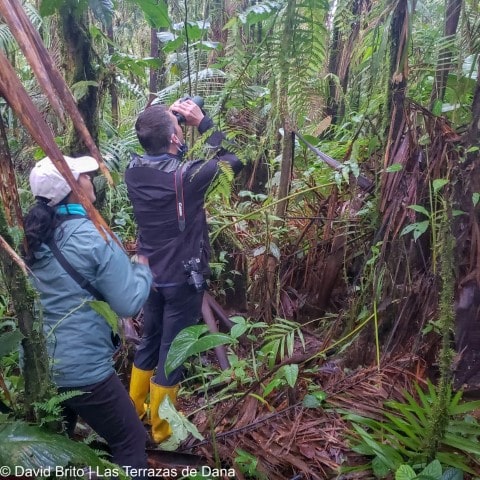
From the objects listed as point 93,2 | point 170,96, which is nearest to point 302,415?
point 93,2

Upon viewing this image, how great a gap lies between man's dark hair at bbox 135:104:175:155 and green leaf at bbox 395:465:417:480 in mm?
2098

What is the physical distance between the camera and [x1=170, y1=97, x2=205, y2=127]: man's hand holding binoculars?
3.07 meters

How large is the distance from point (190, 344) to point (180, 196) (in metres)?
1.00

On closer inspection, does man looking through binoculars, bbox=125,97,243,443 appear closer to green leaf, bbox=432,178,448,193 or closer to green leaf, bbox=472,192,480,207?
green leaf, bbox=432,178,448,193

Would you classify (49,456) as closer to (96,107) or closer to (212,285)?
(96,107)

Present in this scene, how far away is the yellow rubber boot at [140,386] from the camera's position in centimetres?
308

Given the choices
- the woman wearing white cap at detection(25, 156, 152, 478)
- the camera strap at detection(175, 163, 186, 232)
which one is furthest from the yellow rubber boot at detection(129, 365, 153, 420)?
the camera strap at detection(175, 163, 186, 232)

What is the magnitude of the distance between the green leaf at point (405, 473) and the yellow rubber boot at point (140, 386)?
5.63ft

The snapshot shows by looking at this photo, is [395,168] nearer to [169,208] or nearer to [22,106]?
[169,208]

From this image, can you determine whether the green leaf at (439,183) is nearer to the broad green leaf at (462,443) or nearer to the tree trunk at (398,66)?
the tree trunk at (398,66)

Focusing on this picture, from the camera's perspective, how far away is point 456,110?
265cm

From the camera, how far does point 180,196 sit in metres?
2.82

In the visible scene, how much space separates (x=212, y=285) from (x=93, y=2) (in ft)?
7.46

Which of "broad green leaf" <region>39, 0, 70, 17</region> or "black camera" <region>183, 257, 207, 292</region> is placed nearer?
"broad green leaf" <region>39, 0, 70, 17</region>
